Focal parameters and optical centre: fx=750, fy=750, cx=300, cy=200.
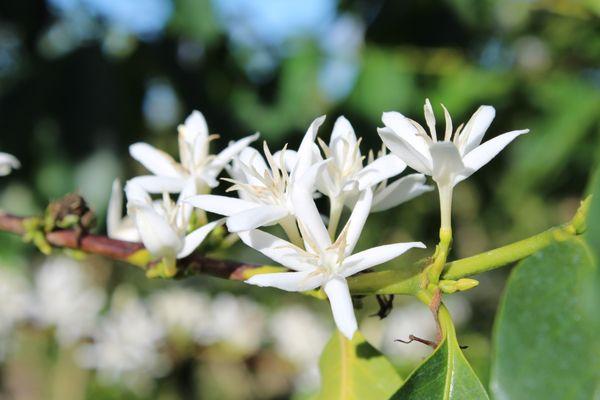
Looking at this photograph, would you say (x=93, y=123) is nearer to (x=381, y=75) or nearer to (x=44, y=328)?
(x=381, y=75)

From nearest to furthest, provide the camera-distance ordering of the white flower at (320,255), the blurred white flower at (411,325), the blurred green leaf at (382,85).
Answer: the white flower at (320,255) < the blurred green leaf at (382,85) < the blurred white flower at (411,325)

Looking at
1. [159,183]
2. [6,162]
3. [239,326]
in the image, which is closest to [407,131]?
[159,183]

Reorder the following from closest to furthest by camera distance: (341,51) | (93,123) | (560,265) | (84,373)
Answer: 1. (560,265)
2. (93,123)
3. (341,51)
4. (84,373)

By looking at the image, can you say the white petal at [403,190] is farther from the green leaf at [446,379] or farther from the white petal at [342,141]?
the green leaf at [446,379]

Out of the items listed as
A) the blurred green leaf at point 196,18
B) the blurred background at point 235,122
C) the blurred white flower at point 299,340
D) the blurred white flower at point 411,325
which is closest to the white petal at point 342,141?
the blurred background at point 235,122

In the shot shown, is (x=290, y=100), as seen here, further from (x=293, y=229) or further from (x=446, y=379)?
(x=446, y=379)

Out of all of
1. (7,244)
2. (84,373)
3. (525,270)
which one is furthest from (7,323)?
(525,270)
